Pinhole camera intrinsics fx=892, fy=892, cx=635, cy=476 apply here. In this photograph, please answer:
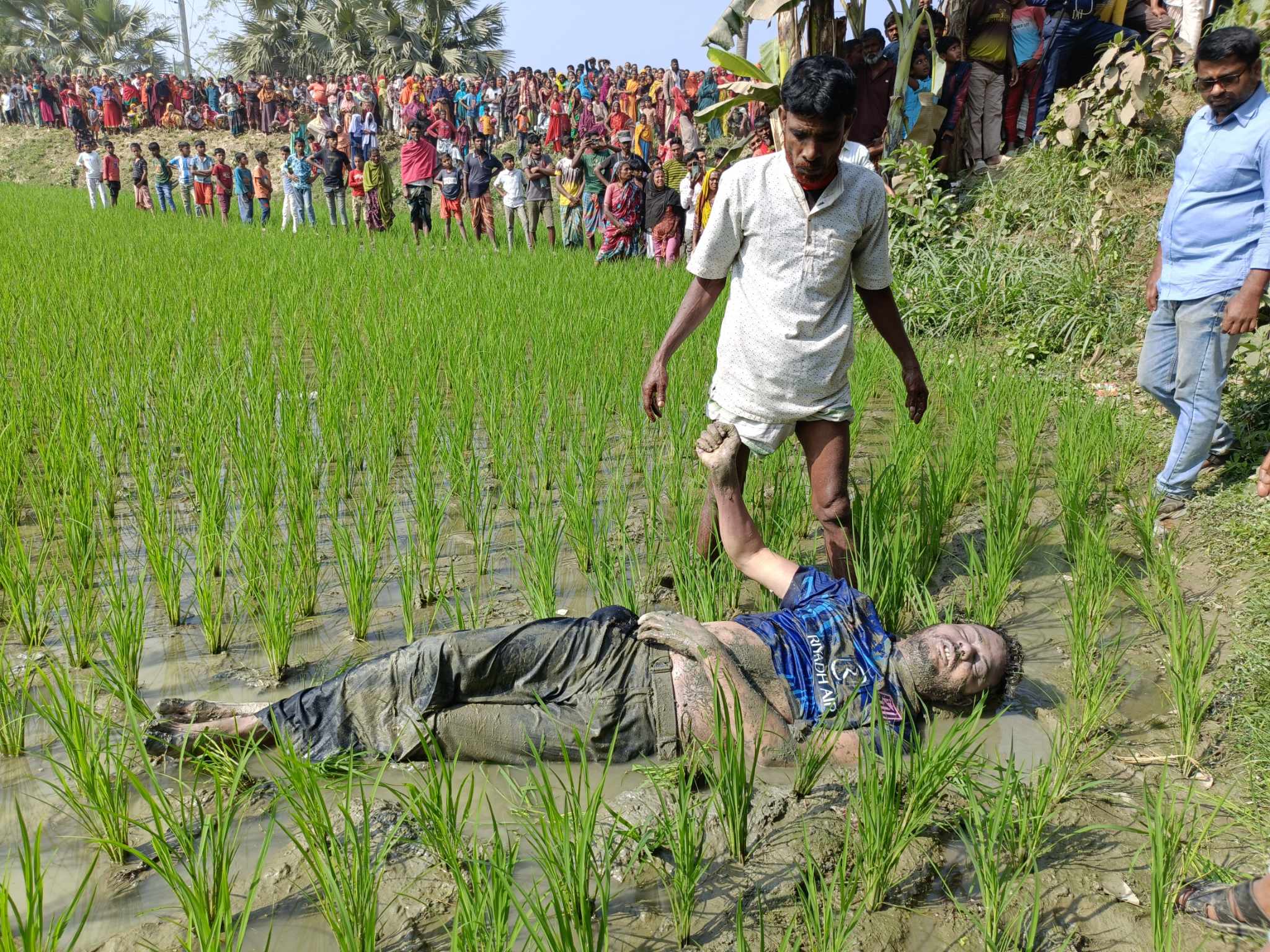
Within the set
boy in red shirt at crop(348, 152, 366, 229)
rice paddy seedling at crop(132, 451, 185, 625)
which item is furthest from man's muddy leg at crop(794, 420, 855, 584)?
boy in red shirt at crop(348, 152, 366, 229)

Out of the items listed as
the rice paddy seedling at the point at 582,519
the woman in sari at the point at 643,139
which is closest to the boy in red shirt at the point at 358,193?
the woman in sari at the point at 643,139

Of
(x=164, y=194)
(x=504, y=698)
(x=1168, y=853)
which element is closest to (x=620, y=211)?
(x=504, y=698)

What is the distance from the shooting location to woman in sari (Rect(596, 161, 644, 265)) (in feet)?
28.5

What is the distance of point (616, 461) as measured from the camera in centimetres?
350

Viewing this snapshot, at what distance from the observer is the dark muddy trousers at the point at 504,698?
5.68 ft

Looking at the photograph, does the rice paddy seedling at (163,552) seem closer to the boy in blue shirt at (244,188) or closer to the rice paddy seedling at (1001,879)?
the rice paddy seedling at (1001,879)

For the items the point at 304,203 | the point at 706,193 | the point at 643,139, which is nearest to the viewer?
the point at 706,193

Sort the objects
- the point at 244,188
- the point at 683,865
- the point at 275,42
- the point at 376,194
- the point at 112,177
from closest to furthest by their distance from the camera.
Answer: the point at 683,865, the point at 376,194, the point at 244,188, the point at 112,177, the point at 275,42

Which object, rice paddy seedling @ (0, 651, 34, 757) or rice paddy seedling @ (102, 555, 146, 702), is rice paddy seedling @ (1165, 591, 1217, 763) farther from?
rice paddy seedling @ (0, 651, 34, 757)

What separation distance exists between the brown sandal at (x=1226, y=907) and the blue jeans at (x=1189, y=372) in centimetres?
189

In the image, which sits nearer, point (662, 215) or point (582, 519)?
point (582, 519)

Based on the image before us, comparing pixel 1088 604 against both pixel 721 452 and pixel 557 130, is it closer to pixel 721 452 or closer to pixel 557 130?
pixel 721 452

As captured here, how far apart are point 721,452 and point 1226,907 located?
1.35 metres

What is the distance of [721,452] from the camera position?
228cm
